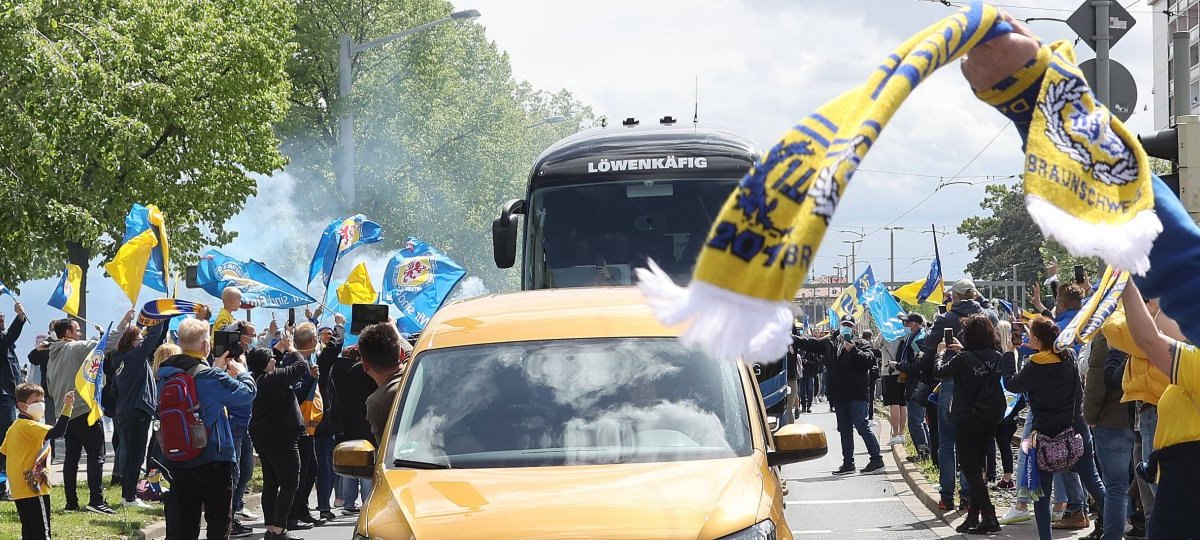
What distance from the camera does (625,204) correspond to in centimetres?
1277

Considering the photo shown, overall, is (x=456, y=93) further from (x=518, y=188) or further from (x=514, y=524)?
(x=514, y=524)

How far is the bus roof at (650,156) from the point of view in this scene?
12617 millimetres

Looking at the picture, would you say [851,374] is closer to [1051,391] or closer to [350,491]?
[350,491]

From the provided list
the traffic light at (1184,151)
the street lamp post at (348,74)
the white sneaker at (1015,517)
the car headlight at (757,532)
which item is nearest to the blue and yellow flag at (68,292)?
the white sneaker at (1015,517)

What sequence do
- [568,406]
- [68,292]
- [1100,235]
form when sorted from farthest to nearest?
[68,292], [568,406], [1100,235]

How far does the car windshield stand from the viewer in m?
5.96

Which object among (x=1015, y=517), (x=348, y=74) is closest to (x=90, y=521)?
(x=1015, y=517)

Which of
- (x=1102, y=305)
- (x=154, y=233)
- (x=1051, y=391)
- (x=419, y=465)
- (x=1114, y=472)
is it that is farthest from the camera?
(x=154, y=233)

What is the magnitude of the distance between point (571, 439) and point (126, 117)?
64.0 ft

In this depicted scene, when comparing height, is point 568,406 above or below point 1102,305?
below

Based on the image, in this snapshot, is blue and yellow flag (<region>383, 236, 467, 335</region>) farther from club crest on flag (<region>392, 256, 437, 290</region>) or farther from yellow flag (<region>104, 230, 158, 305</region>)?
A: yellow flag (<region>104, 230, 158, 305</region>)

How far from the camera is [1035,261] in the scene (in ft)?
294

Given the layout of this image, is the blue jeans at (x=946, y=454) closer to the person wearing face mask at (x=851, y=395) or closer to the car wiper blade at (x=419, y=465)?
the person wearing face mask at (x=851, y=395)

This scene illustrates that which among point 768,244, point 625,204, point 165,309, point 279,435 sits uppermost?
point 625,204
